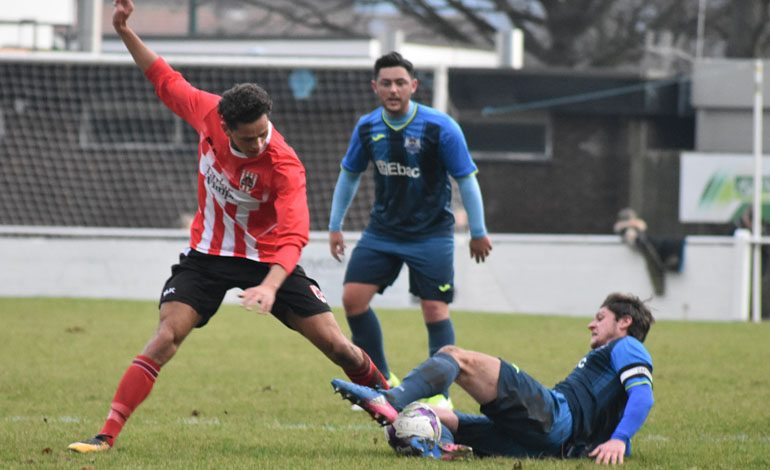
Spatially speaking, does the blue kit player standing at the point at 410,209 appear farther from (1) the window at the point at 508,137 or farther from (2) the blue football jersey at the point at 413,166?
(1) the window at the point at 508,137

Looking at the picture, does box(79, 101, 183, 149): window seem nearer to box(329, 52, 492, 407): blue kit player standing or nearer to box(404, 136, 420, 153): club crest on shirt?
box(329, 52, 492, 407): blue kit player standing

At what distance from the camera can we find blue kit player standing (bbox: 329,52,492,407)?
29.1 feet

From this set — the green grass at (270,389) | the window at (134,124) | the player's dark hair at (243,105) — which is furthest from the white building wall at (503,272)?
the player's dark hair at (243,105)

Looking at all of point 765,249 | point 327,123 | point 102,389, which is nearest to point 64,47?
point 327,123

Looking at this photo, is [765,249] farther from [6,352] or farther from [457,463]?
[457,463]

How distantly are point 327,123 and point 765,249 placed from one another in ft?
23.3

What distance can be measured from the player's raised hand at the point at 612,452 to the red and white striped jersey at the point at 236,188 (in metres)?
1.72

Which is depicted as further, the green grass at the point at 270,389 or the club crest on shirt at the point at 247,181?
the club crest on shirt at the point at 247,181

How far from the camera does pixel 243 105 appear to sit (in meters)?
6.51

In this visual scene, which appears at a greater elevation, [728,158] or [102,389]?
[728,158]

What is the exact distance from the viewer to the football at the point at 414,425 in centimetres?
639

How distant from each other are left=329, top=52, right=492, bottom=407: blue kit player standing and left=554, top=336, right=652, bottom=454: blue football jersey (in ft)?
7.04

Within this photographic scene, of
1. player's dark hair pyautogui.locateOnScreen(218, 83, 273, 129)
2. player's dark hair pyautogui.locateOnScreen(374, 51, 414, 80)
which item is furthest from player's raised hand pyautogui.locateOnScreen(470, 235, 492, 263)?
player's dark hair pyautogui.locateOnScreen(218, 83, 273, 129)

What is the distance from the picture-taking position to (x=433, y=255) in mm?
9109
